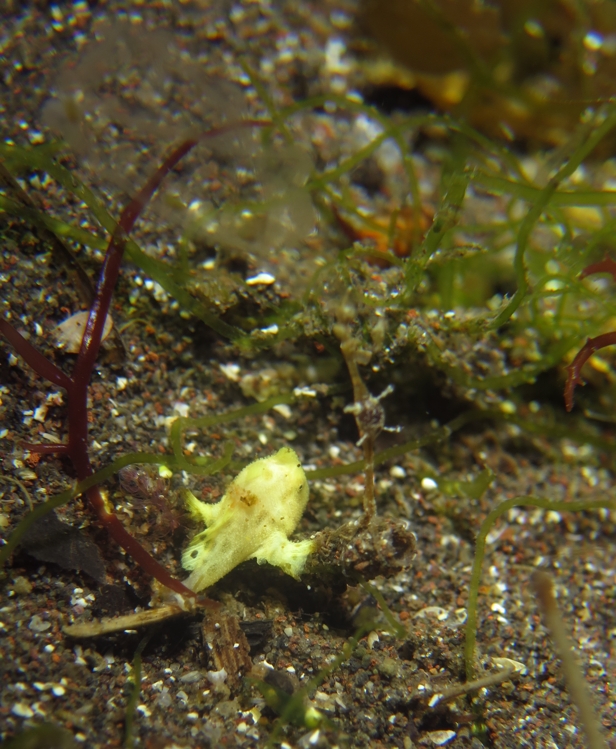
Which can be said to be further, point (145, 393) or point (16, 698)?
point (145, 393)

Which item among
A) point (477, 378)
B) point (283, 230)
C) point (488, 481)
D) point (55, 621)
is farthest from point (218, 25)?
point (55, 621)

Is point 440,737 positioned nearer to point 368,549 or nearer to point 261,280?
point 368,549

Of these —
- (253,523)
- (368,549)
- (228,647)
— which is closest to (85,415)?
(253,523)

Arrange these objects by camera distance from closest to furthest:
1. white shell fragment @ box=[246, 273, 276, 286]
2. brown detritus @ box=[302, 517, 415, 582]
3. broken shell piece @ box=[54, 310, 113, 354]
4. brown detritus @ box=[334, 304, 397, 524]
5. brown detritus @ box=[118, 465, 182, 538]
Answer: brown detritus @ box=[302, 517, 415, 582], brown detritus @ box=[334, 304, 397, 524], brown detritus @ box=[118, 465, 182, 538], broken shell piece @ box=[54, 310, 113, 354], white shell fragment @ box=[246, 273, 276, 286]

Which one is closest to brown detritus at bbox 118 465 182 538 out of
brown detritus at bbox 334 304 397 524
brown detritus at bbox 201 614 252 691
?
brown detritus at bbox 201 614 252 691

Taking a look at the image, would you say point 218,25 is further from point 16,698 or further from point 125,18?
point 16,698

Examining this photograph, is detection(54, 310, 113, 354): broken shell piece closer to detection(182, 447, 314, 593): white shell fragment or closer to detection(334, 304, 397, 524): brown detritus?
detection(182, 447, 314, 593): white shell fragment
